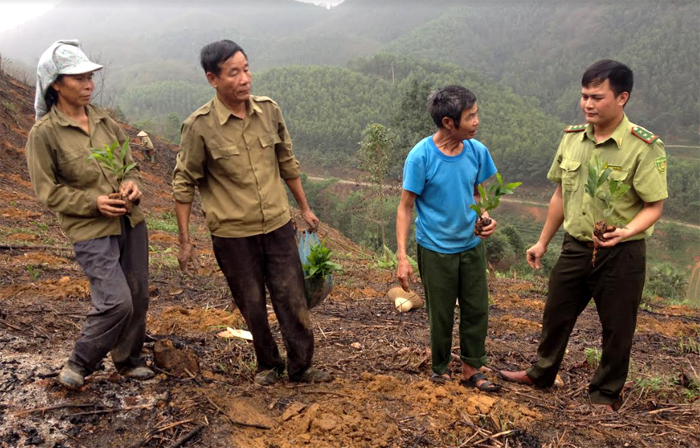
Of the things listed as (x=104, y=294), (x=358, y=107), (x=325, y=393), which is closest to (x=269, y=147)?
(x=104, y=294)

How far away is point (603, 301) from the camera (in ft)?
9.21

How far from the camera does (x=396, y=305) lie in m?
5.48

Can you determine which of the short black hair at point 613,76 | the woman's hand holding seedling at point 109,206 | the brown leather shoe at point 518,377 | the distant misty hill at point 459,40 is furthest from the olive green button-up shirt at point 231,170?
the distant misty hill at point 459,40

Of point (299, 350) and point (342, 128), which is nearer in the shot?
point (299, 350)

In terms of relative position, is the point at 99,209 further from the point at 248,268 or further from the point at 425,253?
the point at 425,253

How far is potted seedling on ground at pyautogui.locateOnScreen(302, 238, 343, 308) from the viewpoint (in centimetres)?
296

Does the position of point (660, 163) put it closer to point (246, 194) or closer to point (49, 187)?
point (246, 194)

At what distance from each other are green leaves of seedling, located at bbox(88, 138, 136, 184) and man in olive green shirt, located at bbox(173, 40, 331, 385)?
0.24 m

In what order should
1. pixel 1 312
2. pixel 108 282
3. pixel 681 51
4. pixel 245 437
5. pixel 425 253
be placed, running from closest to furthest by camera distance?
1. pixel 245 437
2. pixel 108 282
3. pixel 425 253
4. pixel 1 312
5. pixel 681 51

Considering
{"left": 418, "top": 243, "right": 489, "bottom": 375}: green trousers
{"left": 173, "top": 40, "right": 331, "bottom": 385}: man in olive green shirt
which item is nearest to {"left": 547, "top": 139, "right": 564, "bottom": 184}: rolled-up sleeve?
{"left": 418, "top": 243, "right": 489, "bottom": 375}: green trousers

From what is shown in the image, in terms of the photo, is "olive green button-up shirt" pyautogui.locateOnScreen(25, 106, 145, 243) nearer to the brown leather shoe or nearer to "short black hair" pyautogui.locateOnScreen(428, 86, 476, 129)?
"short black hair" pyautogui.locateOnScreen(428, 86, 476, 129)

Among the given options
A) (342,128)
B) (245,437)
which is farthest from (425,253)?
(342,128)

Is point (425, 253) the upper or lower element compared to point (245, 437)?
upper

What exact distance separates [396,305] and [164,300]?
223 centimetres
